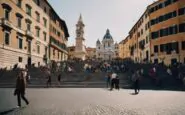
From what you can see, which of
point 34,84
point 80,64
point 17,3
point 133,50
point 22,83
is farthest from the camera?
point 133,50

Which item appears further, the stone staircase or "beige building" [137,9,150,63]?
"beige building" [137,9,150,63]

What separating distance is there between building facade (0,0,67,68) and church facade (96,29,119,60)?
9512 centimetres

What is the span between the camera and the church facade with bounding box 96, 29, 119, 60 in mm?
150375

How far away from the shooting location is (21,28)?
40.6m

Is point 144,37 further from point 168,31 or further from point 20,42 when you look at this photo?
point 20,42

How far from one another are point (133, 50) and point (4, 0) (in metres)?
48.0

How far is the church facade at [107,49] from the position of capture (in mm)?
150375

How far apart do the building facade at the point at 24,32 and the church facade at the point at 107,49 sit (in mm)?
95117

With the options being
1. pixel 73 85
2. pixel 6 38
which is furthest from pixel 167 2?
pixel 6 38

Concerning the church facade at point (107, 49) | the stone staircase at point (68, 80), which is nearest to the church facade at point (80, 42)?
the stone staircase at point (68, 80)

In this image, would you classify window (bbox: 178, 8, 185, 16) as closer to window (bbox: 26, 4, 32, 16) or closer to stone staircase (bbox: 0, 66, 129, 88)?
stone staircase (bbox: 0, 66, 129, 88)

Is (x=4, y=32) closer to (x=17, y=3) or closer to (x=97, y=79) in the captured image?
(x=17, y=3)

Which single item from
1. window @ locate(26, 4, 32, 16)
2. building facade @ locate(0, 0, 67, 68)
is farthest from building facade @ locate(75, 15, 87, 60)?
→ window @ locate(26, 4, 32, 16)

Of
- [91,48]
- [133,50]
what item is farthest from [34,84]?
[91,48]
